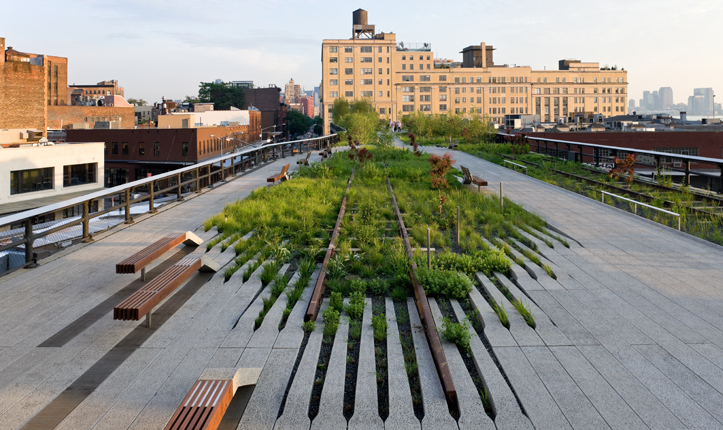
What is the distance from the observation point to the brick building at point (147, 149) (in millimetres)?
65688

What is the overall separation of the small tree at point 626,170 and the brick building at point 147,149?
56265mm

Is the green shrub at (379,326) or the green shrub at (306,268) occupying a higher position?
the green shrub at (306,268)

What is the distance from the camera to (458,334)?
18.4ft

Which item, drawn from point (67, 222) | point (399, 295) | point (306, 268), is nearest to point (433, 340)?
point (399, 295)

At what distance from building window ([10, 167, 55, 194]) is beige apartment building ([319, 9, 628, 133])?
67276mm

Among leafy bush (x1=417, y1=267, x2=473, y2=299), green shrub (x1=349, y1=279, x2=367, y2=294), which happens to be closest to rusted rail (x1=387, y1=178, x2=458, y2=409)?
leafy bush (x1=417, y1=267, x2=473, y2=299)

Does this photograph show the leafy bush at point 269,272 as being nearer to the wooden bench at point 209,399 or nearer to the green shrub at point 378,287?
the green shrub at point 378,287

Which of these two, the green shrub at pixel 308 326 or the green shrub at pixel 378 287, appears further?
the green shrub at pixel 378 287

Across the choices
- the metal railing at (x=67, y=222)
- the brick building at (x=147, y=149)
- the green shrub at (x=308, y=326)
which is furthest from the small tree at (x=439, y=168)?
the brick building at (x=147, y=149)

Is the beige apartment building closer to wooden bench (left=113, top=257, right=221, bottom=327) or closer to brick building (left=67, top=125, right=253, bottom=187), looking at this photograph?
brick building (left=67, top=125, right=253, bottom=187)

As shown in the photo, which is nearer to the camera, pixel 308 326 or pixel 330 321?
pixel 308 326

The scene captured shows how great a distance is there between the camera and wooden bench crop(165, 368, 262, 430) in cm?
359

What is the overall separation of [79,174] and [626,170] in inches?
1808

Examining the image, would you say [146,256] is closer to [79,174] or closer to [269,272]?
[269,272]
